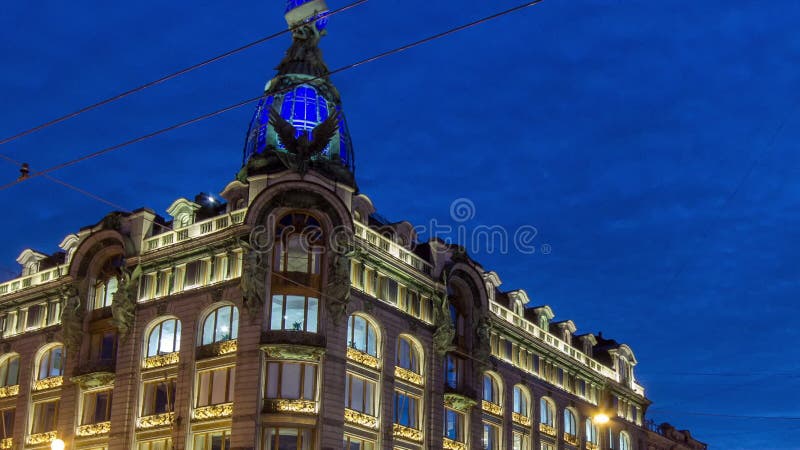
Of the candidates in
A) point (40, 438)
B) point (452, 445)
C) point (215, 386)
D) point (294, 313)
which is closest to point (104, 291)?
point (40, 438)

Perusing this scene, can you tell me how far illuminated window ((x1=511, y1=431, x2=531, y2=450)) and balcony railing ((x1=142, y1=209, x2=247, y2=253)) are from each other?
31147mm

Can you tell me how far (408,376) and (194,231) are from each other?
57.3ft

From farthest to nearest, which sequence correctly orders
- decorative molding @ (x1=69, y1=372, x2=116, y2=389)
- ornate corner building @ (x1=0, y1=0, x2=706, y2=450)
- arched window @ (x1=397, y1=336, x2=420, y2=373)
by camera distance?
arched window @ (x1=397, y1=336, x2=420, y2=373), decorative molding @ (x1=69, y1=372, x2=116, y2=389), ornate corner building @ (x1=0, y1=0, x2=706, y2=450)

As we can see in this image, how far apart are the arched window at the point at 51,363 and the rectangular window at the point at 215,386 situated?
15735 mm

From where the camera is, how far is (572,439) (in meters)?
92.5

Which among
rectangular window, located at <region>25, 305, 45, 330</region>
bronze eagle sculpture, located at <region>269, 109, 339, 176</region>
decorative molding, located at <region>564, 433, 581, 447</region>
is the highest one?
bronze eagle sculpture, located at <region>269, 109, 339, 176</region>

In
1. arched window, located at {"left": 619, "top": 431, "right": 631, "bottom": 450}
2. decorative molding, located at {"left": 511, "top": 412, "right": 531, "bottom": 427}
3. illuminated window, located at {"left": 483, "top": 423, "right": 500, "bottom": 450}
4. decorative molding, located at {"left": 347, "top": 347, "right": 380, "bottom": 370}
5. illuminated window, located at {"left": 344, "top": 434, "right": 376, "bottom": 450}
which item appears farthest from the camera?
arched window, located at {"left": 619, "top": 431, "right": 631, "bottom": 450}

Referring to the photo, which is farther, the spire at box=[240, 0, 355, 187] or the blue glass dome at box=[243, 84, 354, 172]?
the blue glass dome at box=[243, 84, 354, 172]

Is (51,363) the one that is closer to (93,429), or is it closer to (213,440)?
(93,429)

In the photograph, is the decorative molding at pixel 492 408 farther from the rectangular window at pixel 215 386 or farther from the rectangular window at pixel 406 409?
the rectangular window at pixel 215 386

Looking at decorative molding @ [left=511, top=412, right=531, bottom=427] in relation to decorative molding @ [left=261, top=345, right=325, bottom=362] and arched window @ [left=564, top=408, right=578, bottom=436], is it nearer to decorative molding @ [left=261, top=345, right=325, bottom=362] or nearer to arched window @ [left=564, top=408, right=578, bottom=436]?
arched window @ [left=564, top=408, right=578, bottom=436]

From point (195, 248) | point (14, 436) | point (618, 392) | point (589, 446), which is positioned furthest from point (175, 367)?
point (618, 392)

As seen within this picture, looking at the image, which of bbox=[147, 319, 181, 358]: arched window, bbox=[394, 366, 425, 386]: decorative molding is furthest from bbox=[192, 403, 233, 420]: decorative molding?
bbox=[394, 366, 425, 386]: decorative molding

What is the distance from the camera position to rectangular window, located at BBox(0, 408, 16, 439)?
74875mm
